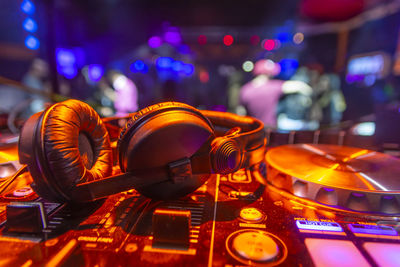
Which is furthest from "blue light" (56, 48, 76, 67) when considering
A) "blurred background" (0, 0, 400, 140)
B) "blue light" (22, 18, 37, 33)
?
"blue light" (22, 18, 37, 33)

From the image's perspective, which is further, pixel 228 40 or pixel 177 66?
pixel 177 66

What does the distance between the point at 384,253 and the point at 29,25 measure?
3037 millimetres

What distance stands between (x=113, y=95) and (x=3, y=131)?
16.6ft

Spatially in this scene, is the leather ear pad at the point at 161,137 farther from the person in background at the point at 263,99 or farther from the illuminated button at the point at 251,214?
the person in background at the point at 263,99

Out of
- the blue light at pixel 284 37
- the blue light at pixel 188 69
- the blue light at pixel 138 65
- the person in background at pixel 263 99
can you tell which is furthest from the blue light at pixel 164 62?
the person in background at pixel 263 99

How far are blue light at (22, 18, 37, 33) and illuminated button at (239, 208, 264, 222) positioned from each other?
2.73 meters

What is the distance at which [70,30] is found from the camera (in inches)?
203

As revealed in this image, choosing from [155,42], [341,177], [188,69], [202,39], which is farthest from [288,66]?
[341,177]

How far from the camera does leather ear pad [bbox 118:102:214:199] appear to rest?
0.52 metres

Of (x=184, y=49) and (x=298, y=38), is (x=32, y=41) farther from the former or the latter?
(x=298, y=38)

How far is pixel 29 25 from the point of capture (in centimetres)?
230

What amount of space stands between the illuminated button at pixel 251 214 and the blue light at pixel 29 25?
2.73 metres

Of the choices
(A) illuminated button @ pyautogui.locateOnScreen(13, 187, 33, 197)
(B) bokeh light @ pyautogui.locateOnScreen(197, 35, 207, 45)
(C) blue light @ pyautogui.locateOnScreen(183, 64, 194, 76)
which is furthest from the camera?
(C) blue light @ pyautogui.locateOnScreen(183, 64, 194, 76)

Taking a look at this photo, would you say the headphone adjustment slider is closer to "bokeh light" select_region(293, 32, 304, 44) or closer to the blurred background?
the blurred background
